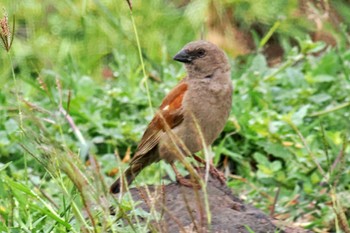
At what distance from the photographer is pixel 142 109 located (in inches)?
239

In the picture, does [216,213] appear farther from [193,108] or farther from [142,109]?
[142,109]

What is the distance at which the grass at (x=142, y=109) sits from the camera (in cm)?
455

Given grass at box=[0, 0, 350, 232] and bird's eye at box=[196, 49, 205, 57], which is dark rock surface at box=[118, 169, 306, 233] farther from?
bird's eye at box=[196, 49, 205, 57]

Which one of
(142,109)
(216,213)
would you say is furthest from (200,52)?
(142,109)

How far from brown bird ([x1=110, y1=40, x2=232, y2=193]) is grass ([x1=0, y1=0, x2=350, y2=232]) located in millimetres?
184

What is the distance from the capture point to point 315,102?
5910 mm

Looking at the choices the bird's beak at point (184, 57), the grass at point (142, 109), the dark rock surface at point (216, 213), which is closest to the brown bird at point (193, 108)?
the bird's beak at point (184, 57)

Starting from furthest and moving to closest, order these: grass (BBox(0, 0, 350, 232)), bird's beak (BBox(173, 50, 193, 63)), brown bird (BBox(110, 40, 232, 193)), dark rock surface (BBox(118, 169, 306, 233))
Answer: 1. bird's beak (BBox(173, 50, 193, 63))
2. grass (BBox(0, 0, 350, 232))
3. brown bird (BBox(110, 40, 232, 193))
4. dark rock surface (BBox(118, 169, 306, 233))

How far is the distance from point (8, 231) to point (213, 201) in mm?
892

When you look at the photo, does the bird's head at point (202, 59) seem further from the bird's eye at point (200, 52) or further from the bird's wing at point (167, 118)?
the bird's wing at point (167, 118)

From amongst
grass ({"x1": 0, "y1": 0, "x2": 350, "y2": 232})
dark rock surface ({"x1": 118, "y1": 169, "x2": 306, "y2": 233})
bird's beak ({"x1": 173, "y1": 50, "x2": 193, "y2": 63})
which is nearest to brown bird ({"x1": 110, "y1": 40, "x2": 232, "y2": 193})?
bird's beak ({"x1": 173, "y1": 50, "x2": 193, "y2": 63})

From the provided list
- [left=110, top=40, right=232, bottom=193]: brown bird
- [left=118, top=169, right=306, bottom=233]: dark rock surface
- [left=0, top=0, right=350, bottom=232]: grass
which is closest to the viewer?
[left=118, top=169, right=306, bottom=233]: dark rock surface

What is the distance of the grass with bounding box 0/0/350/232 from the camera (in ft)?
14.9

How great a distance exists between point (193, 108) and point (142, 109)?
160cm
